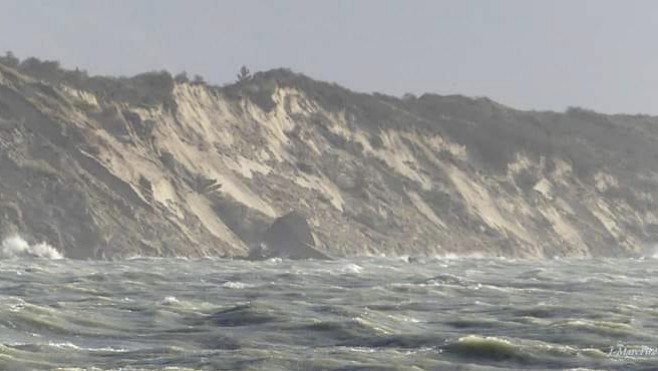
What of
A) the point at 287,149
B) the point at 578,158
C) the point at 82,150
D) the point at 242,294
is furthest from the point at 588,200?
the point at 242,294

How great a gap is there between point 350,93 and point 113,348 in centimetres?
7200

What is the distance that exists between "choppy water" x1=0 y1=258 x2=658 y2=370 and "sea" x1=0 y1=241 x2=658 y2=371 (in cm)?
4

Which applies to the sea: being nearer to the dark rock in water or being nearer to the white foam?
the white foam

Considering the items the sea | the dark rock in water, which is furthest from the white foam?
the dark rock in water

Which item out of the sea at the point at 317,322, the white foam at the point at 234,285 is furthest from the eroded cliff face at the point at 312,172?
the white foam at the point at 234,285

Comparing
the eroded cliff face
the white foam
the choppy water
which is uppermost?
the eroded cliff face

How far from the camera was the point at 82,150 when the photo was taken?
214 feet

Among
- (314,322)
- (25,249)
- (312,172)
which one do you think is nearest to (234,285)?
(314,322)

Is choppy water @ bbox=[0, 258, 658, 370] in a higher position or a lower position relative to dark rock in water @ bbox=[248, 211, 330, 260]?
lower

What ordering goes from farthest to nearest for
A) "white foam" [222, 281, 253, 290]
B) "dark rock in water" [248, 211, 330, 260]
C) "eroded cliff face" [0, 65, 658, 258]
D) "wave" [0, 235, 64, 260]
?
"dark rock in water" [248, 211, 330, 260], "eroded cliff face" [0, 65, 658, 258], "wave" [0, 235, 64, 260], "white foam" [222, 281, 253, 290]

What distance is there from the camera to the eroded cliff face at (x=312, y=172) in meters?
62.8

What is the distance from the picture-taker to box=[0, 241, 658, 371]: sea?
68.6 ft

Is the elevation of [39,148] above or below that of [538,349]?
above

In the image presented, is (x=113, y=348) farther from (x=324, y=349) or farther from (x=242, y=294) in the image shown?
(x=242, y=294)
